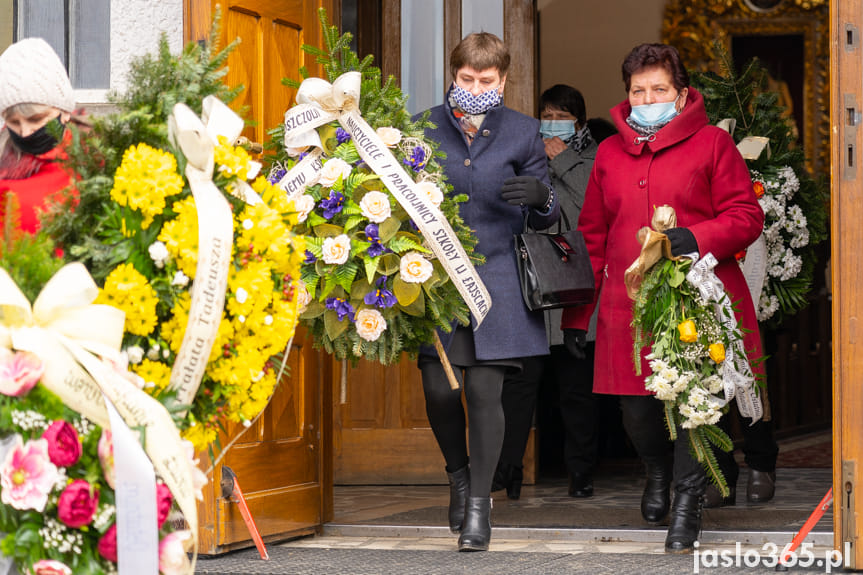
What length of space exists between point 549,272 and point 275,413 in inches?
47.3

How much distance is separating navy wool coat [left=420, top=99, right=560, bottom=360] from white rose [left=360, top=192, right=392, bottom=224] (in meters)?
0.61

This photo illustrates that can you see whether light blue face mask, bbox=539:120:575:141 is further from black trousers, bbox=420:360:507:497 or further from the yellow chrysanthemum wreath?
the yellow chrysanthemum wreath

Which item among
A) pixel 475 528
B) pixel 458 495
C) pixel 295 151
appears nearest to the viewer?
pixel 295 151

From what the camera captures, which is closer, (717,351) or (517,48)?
Result: (717,351)

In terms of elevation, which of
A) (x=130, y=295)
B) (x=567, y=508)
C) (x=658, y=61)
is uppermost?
(x=658, y=61)

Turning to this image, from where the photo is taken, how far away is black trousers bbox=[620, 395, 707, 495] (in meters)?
4.70

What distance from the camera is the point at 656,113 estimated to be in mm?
4902

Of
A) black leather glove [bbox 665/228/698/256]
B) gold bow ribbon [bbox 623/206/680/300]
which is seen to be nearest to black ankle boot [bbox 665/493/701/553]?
gold bow ribbon [bbox 623/206/680/300]

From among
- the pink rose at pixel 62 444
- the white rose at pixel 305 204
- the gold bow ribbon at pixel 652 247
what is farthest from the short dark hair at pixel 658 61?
the pink rose at pixel 62 444

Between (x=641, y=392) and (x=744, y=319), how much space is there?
1.62 feet

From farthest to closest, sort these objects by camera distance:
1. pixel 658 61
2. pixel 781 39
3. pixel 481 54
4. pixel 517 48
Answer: pixel 781 39, pixel 517 48, pixel 658 61, pixel 481 54

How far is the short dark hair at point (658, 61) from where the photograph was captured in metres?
4.87

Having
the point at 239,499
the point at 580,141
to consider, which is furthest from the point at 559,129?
the point at 239,499

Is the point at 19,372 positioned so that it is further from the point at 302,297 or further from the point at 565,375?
the point at 565,375
